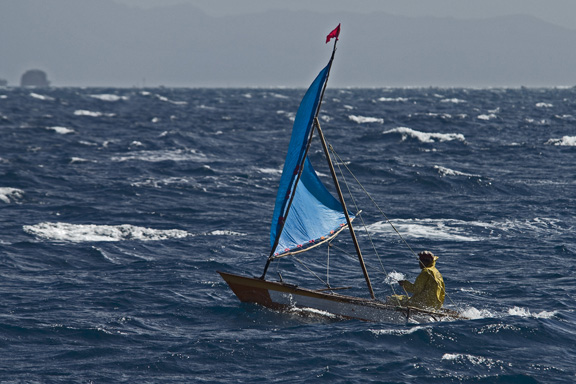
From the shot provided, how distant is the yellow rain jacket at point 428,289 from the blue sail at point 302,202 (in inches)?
102

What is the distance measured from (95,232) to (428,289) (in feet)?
50.5

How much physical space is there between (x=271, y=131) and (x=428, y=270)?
5773 centimetres

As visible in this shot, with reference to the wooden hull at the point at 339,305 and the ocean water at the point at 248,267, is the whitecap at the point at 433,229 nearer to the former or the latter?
the ocean water at the point at 248,267

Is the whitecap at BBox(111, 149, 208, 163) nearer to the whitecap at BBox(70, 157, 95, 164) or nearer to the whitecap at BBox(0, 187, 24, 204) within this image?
the whitecap at BBox(70, 157, 95, 164)

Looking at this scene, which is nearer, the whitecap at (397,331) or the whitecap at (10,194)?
the whitecap at (397,331)

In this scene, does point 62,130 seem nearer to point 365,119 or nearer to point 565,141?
point 365,119

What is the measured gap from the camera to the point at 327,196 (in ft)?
63.2

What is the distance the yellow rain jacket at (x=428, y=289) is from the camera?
18.1 meters

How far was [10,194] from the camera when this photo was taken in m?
36.2

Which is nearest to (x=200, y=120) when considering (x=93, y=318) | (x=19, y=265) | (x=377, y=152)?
(x=377, y=152)

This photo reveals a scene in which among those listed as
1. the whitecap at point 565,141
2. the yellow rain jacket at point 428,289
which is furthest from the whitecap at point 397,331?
the whitecap at point 565,141

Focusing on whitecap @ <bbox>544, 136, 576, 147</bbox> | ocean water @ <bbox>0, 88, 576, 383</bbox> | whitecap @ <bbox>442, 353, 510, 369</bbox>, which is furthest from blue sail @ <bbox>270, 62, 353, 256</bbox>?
whitecap @ <bbox>544, 136, 576, 147</bbox>

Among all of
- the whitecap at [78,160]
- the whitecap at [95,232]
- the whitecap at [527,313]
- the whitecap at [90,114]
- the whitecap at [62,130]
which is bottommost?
the whitecap at [95,232]

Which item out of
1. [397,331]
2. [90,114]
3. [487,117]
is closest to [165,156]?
[397,331]
